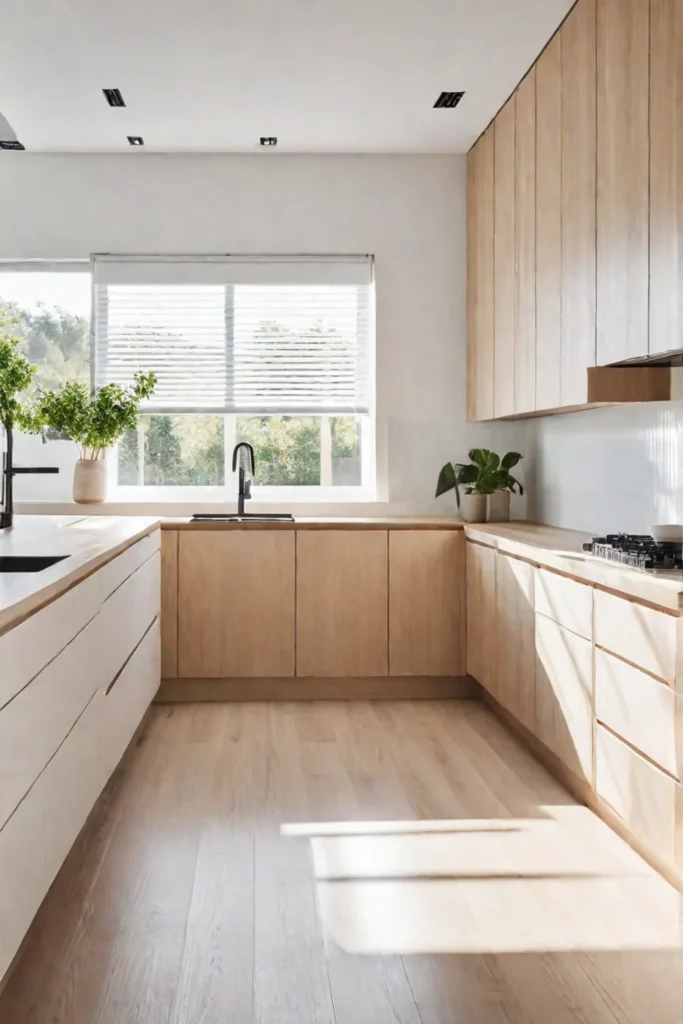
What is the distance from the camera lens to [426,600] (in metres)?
4.54

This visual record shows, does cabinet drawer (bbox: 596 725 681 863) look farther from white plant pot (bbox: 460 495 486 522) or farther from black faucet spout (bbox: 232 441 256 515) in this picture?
black faucet spout (bbox: 232 441 256 515)

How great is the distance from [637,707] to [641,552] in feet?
1.49

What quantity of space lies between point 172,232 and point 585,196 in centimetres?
254

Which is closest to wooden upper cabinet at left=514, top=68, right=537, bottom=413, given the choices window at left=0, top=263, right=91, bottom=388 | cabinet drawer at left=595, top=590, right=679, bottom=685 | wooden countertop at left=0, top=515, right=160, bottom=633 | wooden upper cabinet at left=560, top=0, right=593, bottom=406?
wooden upper cabinet at left=560, top=0, right=593, bottom=406

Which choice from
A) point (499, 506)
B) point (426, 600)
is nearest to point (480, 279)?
point (499, 506)

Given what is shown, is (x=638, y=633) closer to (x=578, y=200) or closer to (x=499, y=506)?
(x=578, y=200)

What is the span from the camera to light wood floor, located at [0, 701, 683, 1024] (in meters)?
1.96

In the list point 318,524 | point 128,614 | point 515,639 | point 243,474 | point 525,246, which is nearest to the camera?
point 128,614

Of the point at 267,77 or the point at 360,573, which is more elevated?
the point at 267,77

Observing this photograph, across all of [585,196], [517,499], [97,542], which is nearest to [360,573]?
[517,499]

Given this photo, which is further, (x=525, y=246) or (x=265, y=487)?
(x=265, y=487)

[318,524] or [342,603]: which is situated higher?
[318,524]

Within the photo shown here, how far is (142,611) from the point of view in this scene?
12.5 ft

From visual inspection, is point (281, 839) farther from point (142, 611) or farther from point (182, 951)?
point (142, 611)
